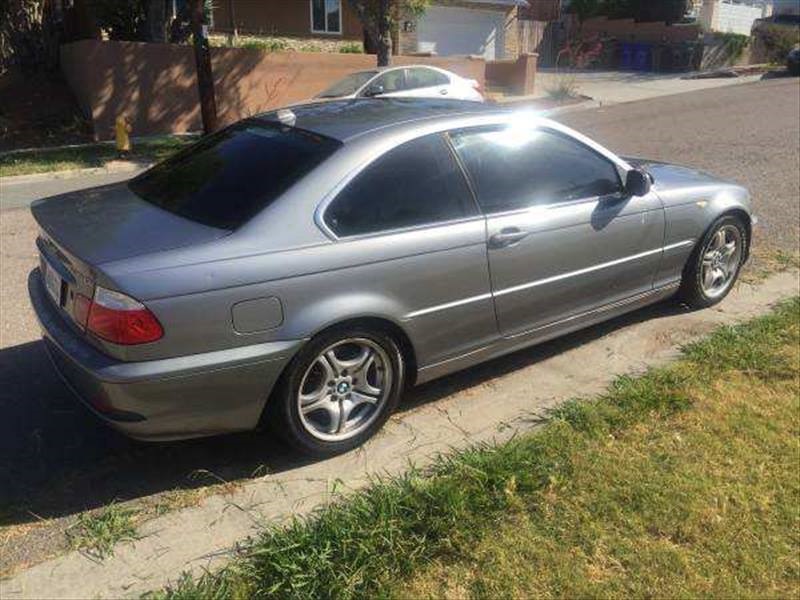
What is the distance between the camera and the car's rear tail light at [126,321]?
297 cm

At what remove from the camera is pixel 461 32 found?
29.7 m

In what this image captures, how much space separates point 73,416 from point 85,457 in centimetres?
42

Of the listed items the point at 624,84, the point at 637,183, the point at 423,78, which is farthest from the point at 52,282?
the point at 624,84

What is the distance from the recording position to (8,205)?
9.69 m

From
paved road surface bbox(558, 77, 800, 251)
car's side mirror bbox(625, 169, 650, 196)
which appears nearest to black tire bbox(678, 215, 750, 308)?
car's side mirror bbox(625, 169, 650, 196)

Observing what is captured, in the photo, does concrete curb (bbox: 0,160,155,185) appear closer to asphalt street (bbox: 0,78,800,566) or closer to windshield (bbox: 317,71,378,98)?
asphalt street (bbox: 0,78,800,566)

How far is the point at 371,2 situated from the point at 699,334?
566 inches

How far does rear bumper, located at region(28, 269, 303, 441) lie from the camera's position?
301 cm

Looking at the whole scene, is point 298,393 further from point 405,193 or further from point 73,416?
point 73,416

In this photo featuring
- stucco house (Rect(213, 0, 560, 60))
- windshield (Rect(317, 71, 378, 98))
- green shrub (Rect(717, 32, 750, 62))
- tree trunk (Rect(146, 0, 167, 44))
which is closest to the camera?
windshield (Rect(317, 71, 378, 98))

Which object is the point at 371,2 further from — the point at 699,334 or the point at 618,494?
the point at 618,494

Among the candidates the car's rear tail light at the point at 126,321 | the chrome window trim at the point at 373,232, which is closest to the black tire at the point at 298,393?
the chrome window trim at the point at 373,232

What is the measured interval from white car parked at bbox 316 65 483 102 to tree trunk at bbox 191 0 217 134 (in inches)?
86.1

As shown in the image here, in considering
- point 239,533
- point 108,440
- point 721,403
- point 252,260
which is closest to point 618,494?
point 721,403
